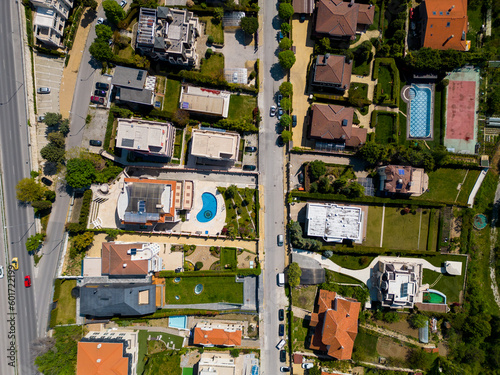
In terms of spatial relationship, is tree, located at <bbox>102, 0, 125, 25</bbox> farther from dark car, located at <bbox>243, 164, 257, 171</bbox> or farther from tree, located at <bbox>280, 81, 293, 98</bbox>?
dark car, located at <bbox>243, 164, 257, 171</bbox>

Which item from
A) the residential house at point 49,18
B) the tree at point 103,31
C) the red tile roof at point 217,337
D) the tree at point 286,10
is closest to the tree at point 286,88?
the tree at point 286,10

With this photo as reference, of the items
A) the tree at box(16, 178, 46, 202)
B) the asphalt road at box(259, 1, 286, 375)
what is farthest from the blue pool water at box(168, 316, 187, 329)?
the tree at box(16, 178, 46, 202)

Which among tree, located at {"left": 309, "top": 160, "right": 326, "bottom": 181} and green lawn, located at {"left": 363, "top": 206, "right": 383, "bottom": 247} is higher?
tree, located at {"left": 309, "top": 160, "right": 326, "bottom": 181}

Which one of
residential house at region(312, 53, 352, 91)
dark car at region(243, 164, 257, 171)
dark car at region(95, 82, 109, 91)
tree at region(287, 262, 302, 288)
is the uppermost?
residential house at region(312, 53, 352, 91)

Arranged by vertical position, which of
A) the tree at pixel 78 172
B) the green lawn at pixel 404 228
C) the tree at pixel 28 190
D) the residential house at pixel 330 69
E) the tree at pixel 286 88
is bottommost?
the green lawn at pixel 404 228

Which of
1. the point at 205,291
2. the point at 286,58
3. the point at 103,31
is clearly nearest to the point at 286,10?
the point at 286,58

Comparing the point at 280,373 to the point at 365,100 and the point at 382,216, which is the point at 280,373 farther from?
the point at 365,100

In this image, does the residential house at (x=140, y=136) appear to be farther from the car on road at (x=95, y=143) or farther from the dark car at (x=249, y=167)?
the dark car at (x=249, y=167)

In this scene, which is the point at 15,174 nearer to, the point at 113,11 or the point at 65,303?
the point at 65,303
